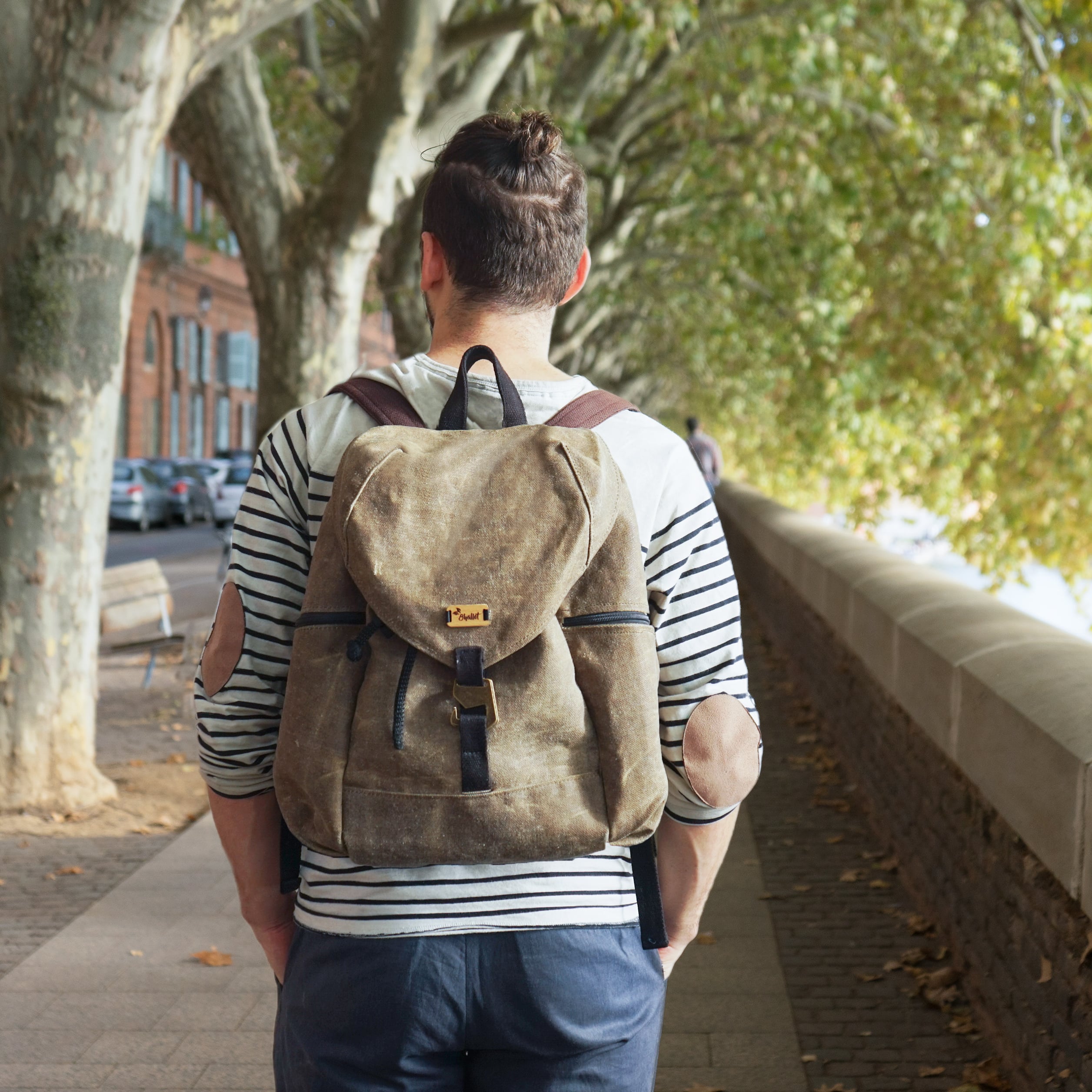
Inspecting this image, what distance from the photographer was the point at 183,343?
5456 cm

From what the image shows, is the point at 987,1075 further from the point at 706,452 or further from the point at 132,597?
the point at 706,452

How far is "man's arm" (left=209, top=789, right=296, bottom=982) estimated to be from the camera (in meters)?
2.02

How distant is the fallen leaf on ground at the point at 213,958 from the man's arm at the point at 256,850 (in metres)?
2.92

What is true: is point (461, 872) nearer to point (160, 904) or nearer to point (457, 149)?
point (457, 149)

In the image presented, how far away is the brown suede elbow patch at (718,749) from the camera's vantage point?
6.24 feet

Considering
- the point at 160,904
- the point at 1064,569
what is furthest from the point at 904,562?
the point at 1064,569

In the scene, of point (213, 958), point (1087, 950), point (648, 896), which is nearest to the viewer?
point (648, 896)

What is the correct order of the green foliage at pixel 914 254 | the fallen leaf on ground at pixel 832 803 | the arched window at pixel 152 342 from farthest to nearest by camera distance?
the arched window at pixel 152 342 < the green foliage at pixel 914 254 < the fallen leaf on ground at pixel 832 803

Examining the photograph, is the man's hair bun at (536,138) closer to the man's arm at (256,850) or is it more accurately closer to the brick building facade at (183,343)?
the man's arm at (256,850)

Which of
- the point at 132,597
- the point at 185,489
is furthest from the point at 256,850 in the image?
the point at 185,489

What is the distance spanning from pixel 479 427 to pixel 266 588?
13.5 inches

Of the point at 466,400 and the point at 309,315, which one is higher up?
the point at 309,315

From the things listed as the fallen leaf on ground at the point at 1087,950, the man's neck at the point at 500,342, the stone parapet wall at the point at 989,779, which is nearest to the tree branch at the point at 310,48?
the stone parapet wall at the point at 989,779

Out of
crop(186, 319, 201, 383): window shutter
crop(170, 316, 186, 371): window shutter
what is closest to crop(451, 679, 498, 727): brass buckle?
crop(170, 316, 186, 371): window shutter
